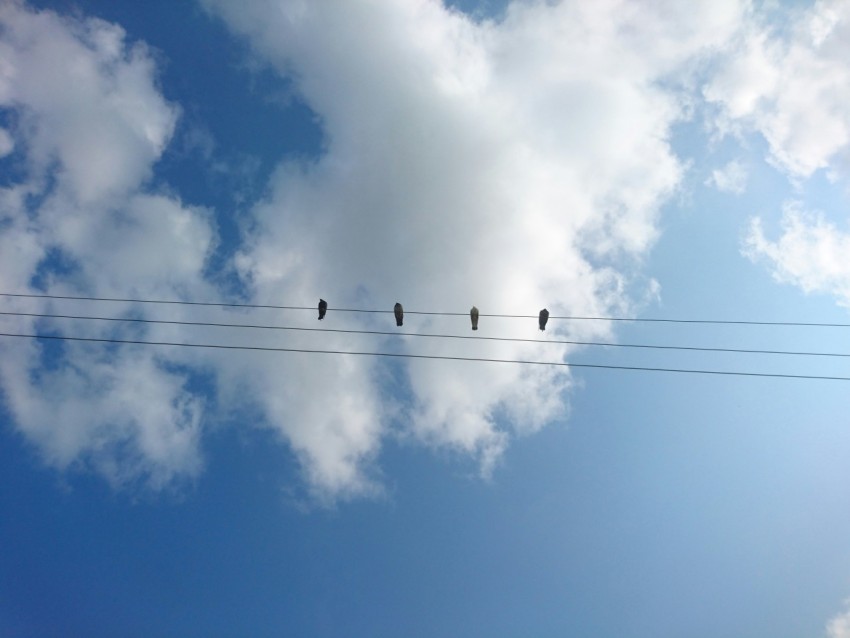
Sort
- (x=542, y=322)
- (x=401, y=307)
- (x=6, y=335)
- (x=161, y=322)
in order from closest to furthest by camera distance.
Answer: (x=6, y=335)
(x=161, y=322)
(x=542, y=322)
(x=401, y=307)

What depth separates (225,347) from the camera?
17.4 metres

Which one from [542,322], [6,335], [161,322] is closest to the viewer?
[6,335]

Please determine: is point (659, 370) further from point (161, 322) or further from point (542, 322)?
point (161, 322)

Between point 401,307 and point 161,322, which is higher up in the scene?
point 401,307

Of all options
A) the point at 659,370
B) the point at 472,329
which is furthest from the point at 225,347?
the point at 659,370

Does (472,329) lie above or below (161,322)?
above

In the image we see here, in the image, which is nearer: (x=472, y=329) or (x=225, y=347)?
(x=225, y=347)

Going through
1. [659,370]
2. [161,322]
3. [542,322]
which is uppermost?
[542,322]

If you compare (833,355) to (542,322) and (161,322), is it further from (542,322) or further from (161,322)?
(161,322)

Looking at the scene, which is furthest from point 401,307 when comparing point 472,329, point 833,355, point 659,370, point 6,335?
point 833,355

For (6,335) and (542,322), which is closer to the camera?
(6,335)

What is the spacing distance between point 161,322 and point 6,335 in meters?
4.59

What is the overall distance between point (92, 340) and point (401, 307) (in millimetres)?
12985

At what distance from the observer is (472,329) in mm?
25547
